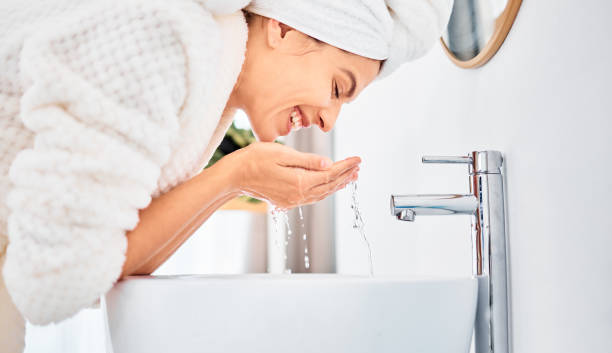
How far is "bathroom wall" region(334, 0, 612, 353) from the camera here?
0.65m

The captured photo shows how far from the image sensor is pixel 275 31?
0.88 m

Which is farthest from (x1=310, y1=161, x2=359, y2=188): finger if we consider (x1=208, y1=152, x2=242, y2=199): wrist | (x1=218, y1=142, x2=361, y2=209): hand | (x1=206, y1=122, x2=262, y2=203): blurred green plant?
(x1=206, y1=122, x2=262, y2=203): blurred green plant

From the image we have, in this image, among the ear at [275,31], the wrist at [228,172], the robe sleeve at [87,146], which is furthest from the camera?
the ear at [275,31]

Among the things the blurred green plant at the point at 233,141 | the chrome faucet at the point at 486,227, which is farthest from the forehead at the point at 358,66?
the blurred green plant at the point at 233,141

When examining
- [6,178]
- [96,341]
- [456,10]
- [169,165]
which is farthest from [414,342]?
[96,341]

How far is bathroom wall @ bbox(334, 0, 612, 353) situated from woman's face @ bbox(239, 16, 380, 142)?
0.74ft

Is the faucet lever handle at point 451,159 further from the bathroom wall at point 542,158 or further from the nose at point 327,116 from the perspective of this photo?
the nose at point 327,116

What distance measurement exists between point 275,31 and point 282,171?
254 millimetres

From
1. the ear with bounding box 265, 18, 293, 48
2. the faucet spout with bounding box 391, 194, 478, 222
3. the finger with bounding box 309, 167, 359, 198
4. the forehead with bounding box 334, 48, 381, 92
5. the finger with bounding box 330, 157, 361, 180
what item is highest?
the ear with bounding box 265, 18, 293, 48

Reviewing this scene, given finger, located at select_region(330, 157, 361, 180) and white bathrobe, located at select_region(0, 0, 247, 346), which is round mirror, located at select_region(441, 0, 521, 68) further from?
white bathrobe, located at select_region(0, 0, 247, 346)

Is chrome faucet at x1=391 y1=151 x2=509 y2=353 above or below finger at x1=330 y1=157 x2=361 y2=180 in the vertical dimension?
below

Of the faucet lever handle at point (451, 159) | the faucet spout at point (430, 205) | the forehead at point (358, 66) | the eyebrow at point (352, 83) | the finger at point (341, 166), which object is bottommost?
the faucet spout at point (430, 205)

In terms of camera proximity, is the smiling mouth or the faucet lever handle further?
the smiling mouth

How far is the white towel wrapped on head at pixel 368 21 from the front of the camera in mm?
849
